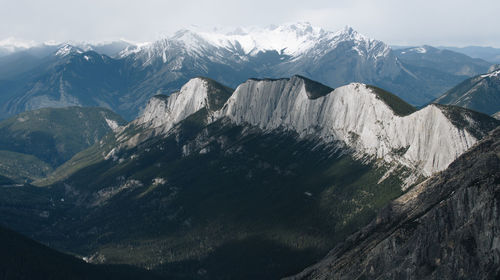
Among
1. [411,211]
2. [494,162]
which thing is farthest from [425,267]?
[411,211]

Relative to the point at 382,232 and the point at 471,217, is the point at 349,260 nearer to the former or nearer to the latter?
the point at 382,232

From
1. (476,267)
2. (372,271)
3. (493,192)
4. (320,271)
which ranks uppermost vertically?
(493,192)

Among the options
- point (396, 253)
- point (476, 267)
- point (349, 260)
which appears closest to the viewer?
point (476, 267)

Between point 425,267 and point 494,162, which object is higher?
point 494,162

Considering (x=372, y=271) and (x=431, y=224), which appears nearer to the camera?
(x=431, y=224)

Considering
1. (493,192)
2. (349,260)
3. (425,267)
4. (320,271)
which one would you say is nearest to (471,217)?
(493,192)

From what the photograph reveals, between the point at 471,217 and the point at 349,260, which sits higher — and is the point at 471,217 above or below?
above

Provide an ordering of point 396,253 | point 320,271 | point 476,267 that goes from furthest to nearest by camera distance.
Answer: point 320,271, point 396,253, point 476,267

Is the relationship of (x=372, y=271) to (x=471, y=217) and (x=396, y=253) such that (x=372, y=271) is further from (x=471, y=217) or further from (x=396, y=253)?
(x=471, y=217)

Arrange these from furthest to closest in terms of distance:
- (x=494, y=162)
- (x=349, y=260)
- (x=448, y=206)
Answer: (x=349, y=260) → (x=494, y=162) → (x=448, y=206)
